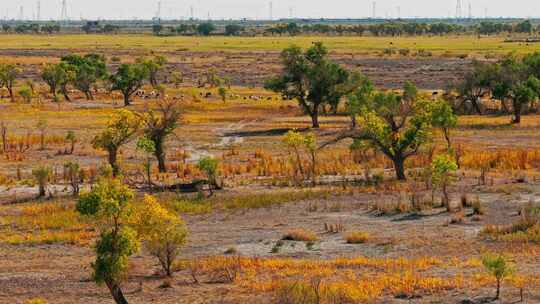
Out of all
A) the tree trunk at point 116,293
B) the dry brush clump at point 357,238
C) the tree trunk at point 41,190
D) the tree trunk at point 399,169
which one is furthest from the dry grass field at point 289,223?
the tree trunk at point 116,293

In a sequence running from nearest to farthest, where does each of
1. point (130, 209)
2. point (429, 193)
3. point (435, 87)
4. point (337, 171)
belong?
point (130, 209)
point (429, 193)
point (337, 171)
point (435, 87)

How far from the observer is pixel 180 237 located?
29.2 m

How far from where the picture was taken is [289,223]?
3784 cm

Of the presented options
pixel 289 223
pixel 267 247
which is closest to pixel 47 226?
pixel 267 247

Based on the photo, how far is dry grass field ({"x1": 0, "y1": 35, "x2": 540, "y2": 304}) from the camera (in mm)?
27500

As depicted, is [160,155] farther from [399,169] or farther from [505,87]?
[505,87]

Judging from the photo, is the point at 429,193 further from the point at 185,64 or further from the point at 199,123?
the point at 185,64

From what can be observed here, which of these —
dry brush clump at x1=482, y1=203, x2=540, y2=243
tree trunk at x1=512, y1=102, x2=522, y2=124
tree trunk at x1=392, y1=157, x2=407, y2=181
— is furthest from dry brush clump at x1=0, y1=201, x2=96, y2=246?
tree trunk at x1=512, y1=102, x2=522, y2=124

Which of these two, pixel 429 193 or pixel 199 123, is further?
pixel 199 123

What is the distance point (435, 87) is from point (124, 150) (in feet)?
185

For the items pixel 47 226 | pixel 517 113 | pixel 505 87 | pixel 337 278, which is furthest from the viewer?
pixel 505 87

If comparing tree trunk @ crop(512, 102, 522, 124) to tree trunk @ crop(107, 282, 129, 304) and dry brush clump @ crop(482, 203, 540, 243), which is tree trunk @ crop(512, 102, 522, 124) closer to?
dry brush clump @ crop(482, 203, 540, 243)

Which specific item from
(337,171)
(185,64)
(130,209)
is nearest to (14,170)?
(337,171)

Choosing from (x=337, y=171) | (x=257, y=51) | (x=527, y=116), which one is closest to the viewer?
(x=337, y=171)
